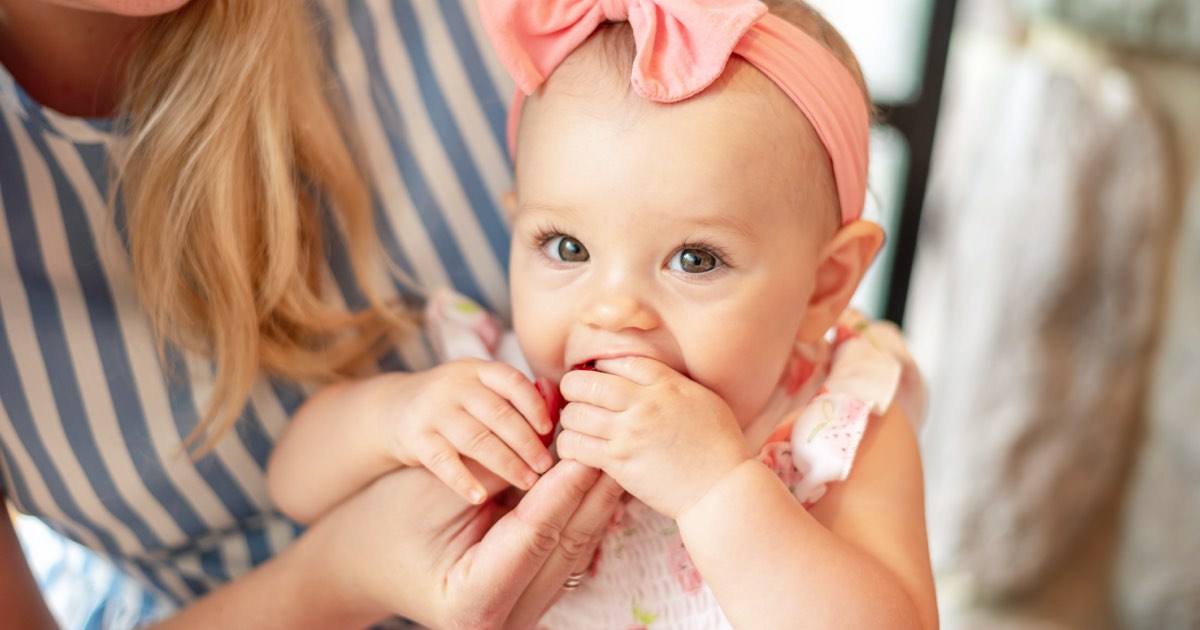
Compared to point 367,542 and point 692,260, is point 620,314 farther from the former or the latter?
point 367,542

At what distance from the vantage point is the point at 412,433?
0.93 meters

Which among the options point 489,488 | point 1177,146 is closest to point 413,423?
point 489,488

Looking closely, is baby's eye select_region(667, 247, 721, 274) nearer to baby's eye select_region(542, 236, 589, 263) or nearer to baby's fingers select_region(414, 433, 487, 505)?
baby's eye select_region(542, 236, 589, 263)

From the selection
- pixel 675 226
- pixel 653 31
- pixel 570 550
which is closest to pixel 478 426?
pixel 570 550

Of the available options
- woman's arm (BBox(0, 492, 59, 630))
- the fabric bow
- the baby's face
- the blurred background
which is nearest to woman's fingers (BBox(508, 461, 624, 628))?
the baby's face

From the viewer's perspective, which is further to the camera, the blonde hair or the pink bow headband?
the blonde hair

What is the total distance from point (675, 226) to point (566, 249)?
11 cm

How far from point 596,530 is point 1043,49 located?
1515 mm

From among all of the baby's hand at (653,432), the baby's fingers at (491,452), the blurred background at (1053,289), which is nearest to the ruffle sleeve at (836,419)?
the baby's hand at (653,432)

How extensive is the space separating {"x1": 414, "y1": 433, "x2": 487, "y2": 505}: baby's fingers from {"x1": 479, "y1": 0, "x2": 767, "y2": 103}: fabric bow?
1.09 feet

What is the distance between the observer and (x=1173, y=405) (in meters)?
1.83

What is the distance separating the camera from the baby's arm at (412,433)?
0.90 meters

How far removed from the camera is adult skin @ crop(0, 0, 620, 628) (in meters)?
0.88

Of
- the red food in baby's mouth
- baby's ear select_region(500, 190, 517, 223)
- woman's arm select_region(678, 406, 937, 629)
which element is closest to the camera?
woman's arm select_region(678, 406, 937, 629)
